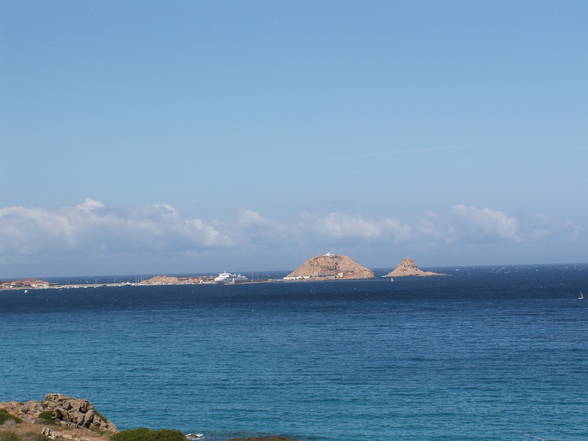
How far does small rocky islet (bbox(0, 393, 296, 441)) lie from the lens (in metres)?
34.2

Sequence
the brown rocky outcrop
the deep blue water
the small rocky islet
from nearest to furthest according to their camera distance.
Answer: the small rocky islet → the brown rocky outcrop → the deep blue water

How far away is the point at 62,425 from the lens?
38.6m

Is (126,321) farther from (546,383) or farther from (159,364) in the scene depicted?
(546,383)

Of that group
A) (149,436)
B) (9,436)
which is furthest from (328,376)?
(9,436)

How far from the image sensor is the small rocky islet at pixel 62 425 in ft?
112

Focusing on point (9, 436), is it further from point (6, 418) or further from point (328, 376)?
point (328, 376)

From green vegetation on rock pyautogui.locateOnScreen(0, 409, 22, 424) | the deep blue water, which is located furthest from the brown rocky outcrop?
the deep blue water

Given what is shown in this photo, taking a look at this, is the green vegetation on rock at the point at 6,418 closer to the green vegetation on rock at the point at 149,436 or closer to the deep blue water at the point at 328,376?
the green vegetation on rock at the point at 149,436

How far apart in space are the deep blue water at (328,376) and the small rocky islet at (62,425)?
716 cm

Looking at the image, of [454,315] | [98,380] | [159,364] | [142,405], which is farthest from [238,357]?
[454,315]

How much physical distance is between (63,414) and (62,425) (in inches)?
37.0

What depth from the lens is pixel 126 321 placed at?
413ft

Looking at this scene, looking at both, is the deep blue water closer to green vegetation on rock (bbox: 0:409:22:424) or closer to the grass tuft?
green vegetation on rock (bbox: 0:409:22:424)

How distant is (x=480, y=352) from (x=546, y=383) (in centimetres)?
1778
